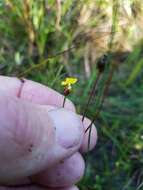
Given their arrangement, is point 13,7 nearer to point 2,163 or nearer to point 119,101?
point 119,101

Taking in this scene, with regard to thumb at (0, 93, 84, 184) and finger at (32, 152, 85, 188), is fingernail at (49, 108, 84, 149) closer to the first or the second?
thumb at (0, 93, 84, 184)

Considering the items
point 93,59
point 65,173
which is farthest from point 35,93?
point 93,59

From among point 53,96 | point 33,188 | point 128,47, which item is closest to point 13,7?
point 128,47

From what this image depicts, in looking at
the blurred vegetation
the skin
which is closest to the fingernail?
the skin

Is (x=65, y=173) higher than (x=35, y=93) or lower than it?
lower

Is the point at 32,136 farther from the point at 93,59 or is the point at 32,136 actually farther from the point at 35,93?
the point at 93,59

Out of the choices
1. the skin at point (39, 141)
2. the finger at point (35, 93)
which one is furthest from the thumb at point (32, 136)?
the finger at point (35, 93)
